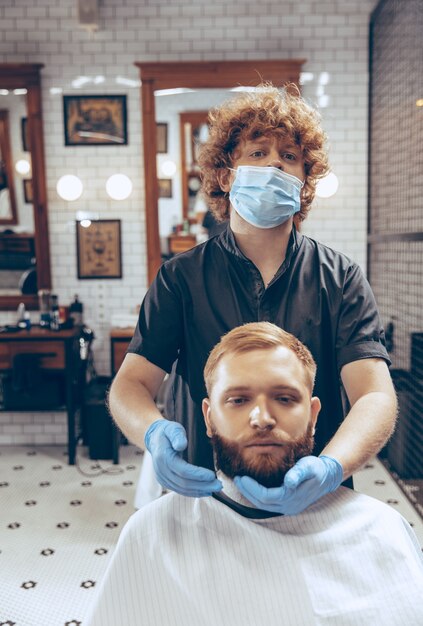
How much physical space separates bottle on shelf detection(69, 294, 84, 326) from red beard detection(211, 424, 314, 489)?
3161 mm

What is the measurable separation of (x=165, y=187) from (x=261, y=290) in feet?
9.36

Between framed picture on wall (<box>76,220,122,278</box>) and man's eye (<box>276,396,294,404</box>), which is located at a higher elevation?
framed picture on wall (<box>76,220,122,278</box>)

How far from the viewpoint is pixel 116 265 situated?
4301mm

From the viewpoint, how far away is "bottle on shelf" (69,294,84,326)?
424 cm

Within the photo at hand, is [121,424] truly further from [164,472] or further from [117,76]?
[117,76]

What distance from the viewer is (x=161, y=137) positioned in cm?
416

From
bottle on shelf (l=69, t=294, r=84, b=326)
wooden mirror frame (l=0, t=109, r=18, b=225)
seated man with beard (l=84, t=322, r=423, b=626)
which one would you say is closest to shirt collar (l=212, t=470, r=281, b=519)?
seated man with beard (l=84, t=322, r=423, b=626)

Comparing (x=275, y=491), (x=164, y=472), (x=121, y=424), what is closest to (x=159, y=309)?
(x=121, y=424)

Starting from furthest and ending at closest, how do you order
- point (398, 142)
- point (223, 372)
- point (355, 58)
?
point (355, 58) < point (398, 142) < point (223, 372)

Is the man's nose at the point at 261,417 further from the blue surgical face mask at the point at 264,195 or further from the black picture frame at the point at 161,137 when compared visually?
the black picture frame at the point at 161,137

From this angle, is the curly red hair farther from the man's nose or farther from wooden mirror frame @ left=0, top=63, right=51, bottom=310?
wooden mirror frame @ left=0, top=63, right=51, bottom=310

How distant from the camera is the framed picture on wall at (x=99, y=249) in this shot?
426cm

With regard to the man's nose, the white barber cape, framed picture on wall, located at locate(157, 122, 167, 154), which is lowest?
the white barber cape

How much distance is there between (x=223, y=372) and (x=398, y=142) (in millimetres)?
2890
